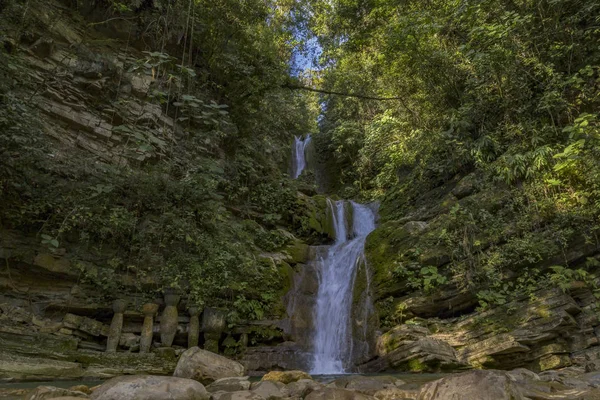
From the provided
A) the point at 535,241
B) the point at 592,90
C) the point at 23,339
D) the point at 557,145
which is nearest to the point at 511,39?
the point at 592,90

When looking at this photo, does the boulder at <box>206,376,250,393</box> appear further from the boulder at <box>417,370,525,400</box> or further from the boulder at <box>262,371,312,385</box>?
the boulder at <box>417,370,525,400</box>

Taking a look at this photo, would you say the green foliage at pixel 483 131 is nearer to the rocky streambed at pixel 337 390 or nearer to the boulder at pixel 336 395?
the rocky streambed at pixel 337 390

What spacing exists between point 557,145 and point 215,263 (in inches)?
301

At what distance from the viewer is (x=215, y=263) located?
8.35 meters

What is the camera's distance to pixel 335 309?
898 centimetres

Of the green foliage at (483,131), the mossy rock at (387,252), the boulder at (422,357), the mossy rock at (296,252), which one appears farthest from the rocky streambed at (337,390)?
the mossy rock at (296,252)

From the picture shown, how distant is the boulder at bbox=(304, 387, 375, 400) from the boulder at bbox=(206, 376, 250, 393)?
917 millimetres

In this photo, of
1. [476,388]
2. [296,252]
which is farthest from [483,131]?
[476,388]

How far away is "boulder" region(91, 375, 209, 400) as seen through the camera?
323 centimetres

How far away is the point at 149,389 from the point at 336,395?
169cm

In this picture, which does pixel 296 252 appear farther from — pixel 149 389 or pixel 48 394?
pixel 48 394

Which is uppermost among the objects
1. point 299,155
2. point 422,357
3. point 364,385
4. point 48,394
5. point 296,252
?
point 299,155

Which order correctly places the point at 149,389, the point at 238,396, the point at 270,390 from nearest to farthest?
the point at 149,389 < the point at 238,396 < the point at 270,390

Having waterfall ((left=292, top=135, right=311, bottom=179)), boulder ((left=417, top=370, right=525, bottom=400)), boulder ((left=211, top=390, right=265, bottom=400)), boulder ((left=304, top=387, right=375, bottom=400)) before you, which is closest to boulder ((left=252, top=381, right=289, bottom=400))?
boulder ((left=211, top=390, right=265, bottom=400))
